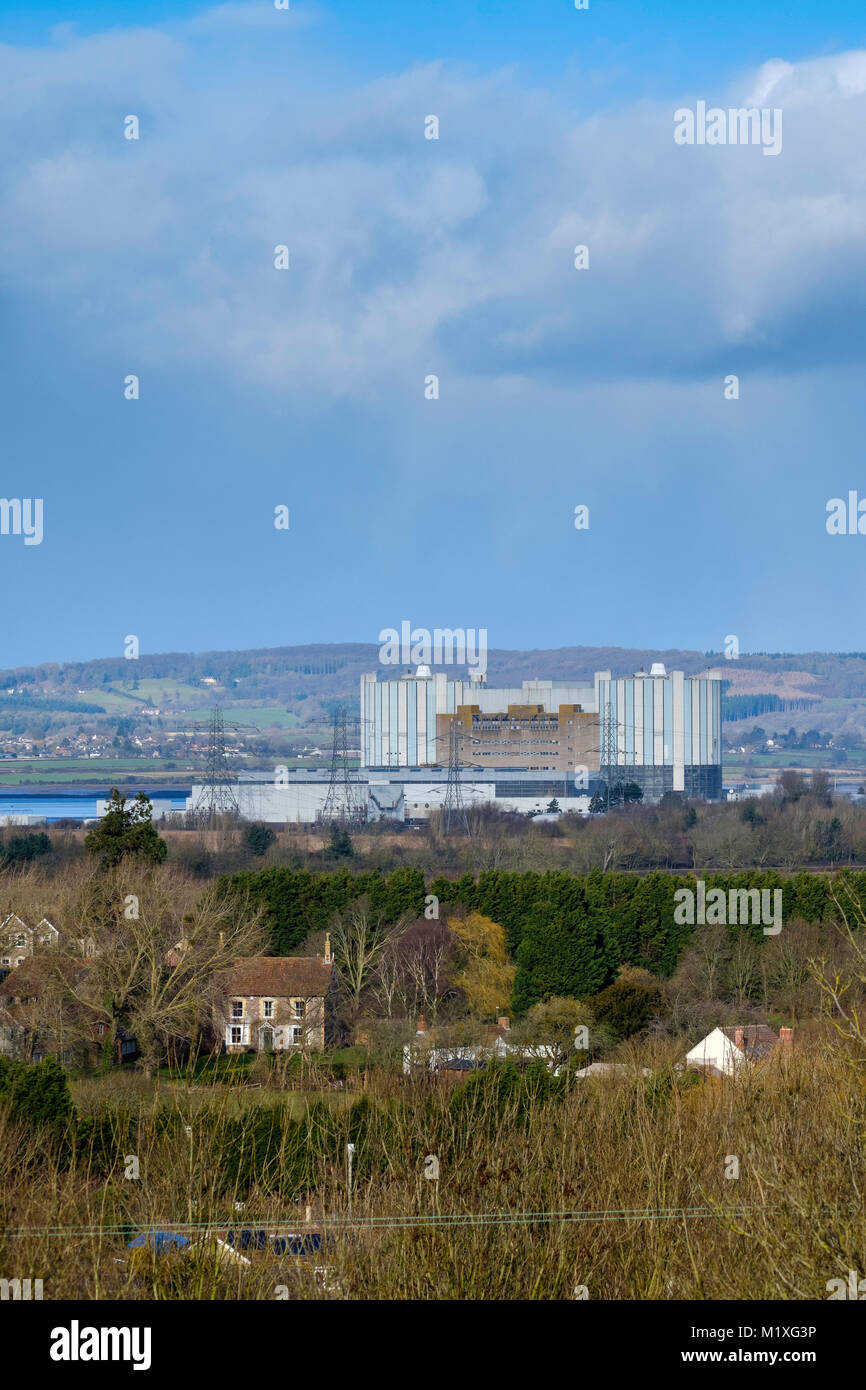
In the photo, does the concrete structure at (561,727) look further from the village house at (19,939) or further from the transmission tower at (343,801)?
the village house at (19,939)

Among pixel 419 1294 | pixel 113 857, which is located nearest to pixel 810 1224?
pixel 419 1294

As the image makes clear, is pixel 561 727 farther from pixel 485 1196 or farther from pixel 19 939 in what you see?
pixel 485 1196

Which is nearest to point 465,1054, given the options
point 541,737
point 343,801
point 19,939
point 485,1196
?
point 485,1196

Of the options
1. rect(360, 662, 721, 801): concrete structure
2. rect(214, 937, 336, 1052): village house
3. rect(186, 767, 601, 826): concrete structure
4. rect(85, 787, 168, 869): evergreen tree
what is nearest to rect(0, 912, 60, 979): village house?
rect(85, 787, 168, 869): evergreen tree

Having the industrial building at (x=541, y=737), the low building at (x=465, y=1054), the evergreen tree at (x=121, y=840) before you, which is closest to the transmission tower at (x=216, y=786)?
the industrial building at (x=541, y=737)

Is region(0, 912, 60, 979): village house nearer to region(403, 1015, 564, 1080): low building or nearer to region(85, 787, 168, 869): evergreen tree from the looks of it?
region(85, 787, 168, 869): evergreen tree

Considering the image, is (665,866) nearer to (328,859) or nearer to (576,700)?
(328,859)
